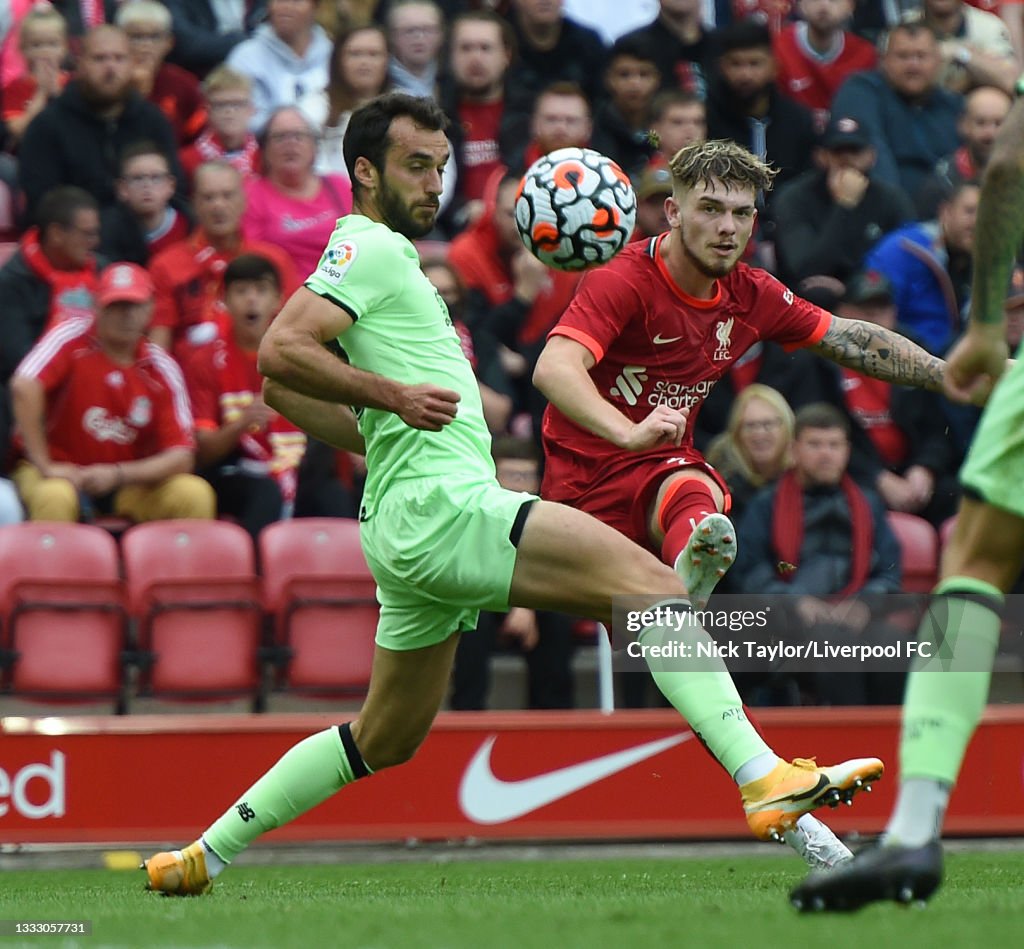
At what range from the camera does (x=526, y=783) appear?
30.0ft

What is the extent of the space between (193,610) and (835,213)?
4434 mm

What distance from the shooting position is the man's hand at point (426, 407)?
5.75 meters

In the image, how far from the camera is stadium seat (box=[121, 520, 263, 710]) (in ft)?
31.7

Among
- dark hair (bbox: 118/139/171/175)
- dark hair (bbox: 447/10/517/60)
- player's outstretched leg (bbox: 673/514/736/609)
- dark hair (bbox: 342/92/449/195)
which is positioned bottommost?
player's outstretched leg (bbox: 673/514/736/609)

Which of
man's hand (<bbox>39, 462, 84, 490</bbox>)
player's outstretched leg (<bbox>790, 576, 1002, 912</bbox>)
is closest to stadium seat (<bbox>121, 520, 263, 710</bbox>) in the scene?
man's hand (<bbox>39, 462, 84, 490</bbox>)

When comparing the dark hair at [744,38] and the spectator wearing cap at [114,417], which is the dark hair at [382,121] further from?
the dark hair at [744,38]

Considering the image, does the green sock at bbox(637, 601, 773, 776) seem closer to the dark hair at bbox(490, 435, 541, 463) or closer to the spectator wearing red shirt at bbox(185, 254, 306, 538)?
the dark hair at bbox(490, 435, 541, 463)

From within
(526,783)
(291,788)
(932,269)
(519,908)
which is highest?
(932,269)

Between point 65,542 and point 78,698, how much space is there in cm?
77

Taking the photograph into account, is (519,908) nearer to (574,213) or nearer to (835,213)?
(574,213)

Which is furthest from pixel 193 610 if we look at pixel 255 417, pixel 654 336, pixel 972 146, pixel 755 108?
pixel 972 146

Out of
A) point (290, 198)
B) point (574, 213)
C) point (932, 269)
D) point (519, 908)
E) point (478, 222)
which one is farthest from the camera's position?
point (290, 198)

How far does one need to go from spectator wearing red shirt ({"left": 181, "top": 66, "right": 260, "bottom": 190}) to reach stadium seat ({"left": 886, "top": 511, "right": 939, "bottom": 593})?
4.46m

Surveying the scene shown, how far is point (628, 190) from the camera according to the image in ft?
22.1
